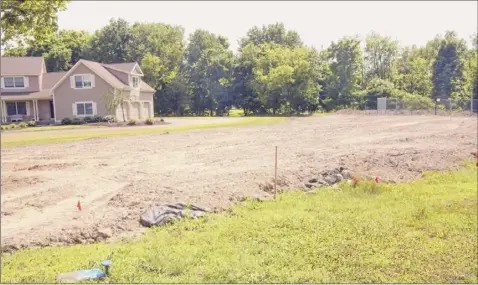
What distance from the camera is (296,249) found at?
21.2ft

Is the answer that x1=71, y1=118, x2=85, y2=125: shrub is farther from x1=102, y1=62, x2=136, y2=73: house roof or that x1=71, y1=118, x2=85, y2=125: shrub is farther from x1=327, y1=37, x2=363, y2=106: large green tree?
x1=327, y1=37, x2=363, y2=106: large green tree

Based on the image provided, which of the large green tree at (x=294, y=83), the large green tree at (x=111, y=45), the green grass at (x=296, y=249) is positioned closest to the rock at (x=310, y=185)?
the green grass at (x=296, y=249)

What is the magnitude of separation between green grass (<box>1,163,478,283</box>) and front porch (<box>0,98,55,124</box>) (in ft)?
6.78

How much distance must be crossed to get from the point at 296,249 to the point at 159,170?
6837mm

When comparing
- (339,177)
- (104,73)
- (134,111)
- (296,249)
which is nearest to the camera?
(296,249)

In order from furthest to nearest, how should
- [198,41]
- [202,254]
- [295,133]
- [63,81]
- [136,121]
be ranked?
[295,133] < [136,121] < [63,81] < [198,41] < [202,254]

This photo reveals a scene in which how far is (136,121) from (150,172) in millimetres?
1917

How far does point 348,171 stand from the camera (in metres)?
12.6

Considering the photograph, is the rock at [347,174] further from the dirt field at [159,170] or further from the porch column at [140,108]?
the porch column at [140,108]

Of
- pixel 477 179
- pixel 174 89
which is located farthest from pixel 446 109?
pixel 174 89

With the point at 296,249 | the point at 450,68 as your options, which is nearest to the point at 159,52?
the point at 296,249

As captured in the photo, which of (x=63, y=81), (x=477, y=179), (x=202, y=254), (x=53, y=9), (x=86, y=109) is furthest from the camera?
(x=477, y=179)

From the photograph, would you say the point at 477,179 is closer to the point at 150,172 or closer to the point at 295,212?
the point at 295,212

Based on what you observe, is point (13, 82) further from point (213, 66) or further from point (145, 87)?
point (213, 66)
